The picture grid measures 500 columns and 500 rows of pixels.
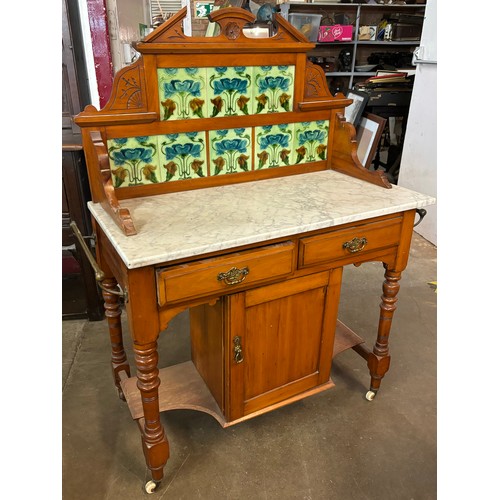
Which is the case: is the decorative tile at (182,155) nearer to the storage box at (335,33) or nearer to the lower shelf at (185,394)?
the lower shelf at (185,394)

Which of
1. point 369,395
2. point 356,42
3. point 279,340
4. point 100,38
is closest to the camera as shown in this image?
point 279,340

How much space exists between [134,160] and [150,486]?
122 cm

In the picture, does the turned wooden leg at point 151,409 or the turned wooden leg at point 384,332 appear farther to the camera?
the turned wooden leg at point 384,332

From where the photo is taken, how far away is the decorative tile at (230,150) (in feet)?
5.70

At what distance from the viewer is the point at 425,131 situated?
3.61m

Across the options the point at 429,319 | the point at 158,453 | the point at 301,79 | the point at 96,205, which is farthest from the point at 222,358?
the point at 429,319

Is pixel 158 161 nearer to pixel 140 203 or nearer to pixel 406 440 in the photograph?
pixel 140 203

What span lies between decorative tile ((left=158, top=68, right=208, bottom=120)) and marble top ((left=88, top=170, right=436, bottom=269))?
30cm

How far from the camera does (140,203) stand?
5.22ft

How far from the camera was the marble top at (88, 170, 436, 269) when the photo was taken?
129 centimetres


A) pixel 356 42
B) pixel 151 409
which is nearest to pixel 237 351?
pixel 151 409

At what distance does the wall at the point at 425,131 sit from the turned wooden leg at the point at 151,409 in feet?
9.57

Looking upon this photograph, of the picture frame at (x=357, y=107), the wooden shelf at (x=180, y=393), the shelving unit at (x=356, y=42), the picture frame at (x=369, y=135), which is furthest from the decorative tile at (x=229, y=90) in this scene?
the shelving unit at (x=356, y=42)

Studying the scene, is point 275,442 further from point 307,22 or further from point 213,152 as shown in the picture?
point 307,22
